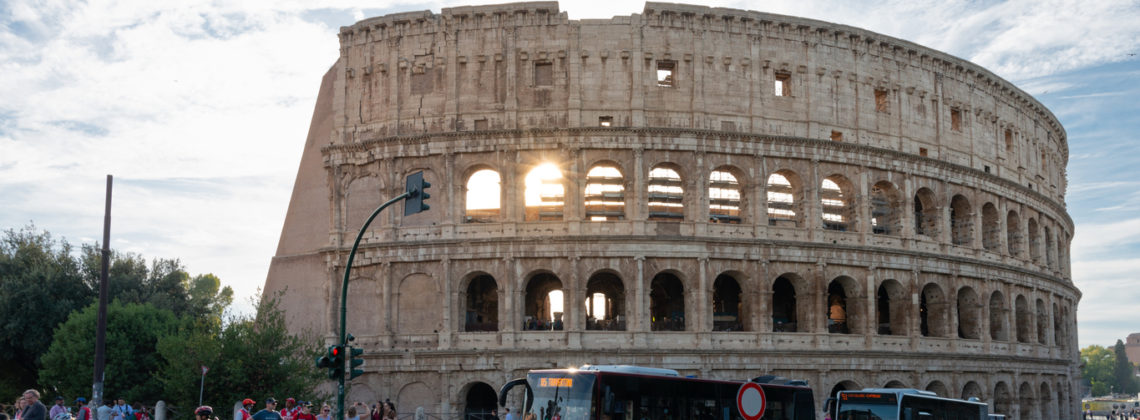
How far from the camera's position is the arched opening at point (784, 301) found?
43.8 m

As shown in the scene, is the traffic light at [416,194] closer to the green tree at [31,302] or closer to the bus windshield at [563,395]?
the bus windshield at [563,395]

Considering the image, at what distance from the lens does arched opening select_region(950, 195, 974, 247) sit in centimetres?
4680

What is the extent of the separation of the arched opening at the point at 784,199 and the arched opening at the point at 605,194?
19.2 feet

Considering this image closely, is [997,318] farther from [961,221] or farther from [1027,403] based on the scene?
[961,221]

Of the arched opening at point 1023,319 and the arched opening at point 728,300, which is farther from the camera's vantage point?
the arched opening at point 1023,319

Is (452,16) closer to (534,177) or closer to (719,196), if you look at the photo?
(534,177)

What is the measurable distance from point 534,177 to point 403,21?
27.0 ft

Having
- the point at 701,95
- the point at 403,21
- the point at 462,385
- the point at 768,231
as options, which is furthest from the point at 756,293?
the point at 403,21

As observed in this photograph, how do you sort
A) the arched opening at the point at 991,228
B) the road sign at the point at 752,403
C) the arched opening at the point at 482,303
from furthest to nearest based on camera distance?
1. the arched opening at the point at 991,228
2. the arched opening at the point at 482,303
3. the road sign at the point at 752,403

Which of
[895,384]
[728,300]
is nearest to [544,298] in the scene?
[728,300]

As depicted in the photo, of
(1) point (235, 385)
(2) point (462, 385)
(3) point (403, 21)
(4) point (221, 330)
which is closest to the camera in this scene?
(1) point (235, 385)

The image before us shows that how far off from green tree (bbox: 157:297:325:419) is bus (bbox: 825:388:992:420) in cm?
1679

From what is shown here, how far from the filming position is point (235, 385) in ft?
109

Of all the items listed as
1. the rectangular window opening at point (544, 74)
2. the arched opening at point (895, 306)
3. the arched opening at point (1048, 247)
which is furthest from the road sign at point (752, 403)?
the arched opening at point (1048, 247)
